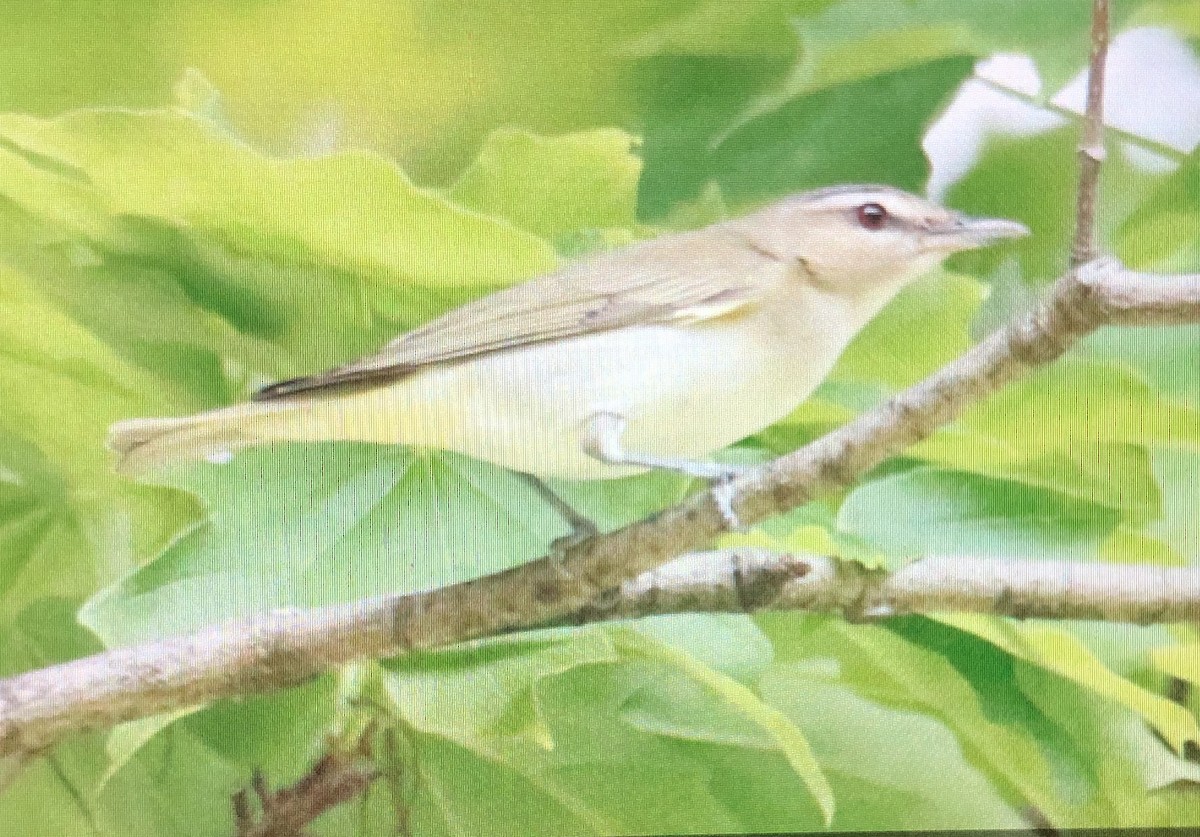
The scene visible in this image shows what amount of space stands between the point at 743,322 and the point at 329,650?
0.93 ft

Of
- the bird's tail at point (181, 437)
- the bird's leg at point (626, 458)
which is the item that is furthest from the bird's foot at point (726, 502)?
A: the bird's tail at point (181, 437)

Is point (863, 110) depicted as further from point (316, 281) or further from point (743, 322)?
point (316, 281)

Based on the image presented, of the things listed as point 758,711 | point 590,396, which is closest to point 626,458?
point 590,396

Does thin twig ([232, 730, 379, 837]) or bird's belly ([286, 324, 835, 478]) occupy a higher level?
bird's belly ([286, 324, 835, 478])

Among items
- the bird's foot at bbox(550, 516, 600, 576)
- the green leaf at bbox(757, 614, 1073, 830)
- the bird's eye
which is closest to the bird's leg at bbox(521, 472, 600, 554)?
the bird's foot at bbox(550, 516, 600, 576)

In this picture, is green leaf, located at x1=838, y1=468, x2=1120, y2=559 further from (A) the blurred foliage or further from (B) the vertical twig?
(B) the vertical twig

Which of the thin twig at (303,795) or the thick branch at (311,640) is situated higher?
the thick branch at (311,640)

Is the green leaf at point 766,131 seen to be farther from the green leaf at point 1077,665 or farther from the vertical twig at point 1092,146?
the green leaf at point 1077,665

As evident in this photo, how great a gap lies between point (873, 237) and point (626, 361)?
15cm

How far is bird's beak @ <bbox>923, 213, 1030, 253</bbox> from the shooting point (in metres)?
0.64

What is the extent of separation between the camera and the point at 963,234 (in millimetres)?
641

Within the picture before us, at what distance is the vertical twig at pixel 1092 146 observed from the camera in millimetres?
579

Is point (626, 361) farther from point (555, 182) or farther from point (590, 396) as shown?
point (555, 182)

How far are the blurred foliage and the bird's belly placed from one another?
0.12ft
